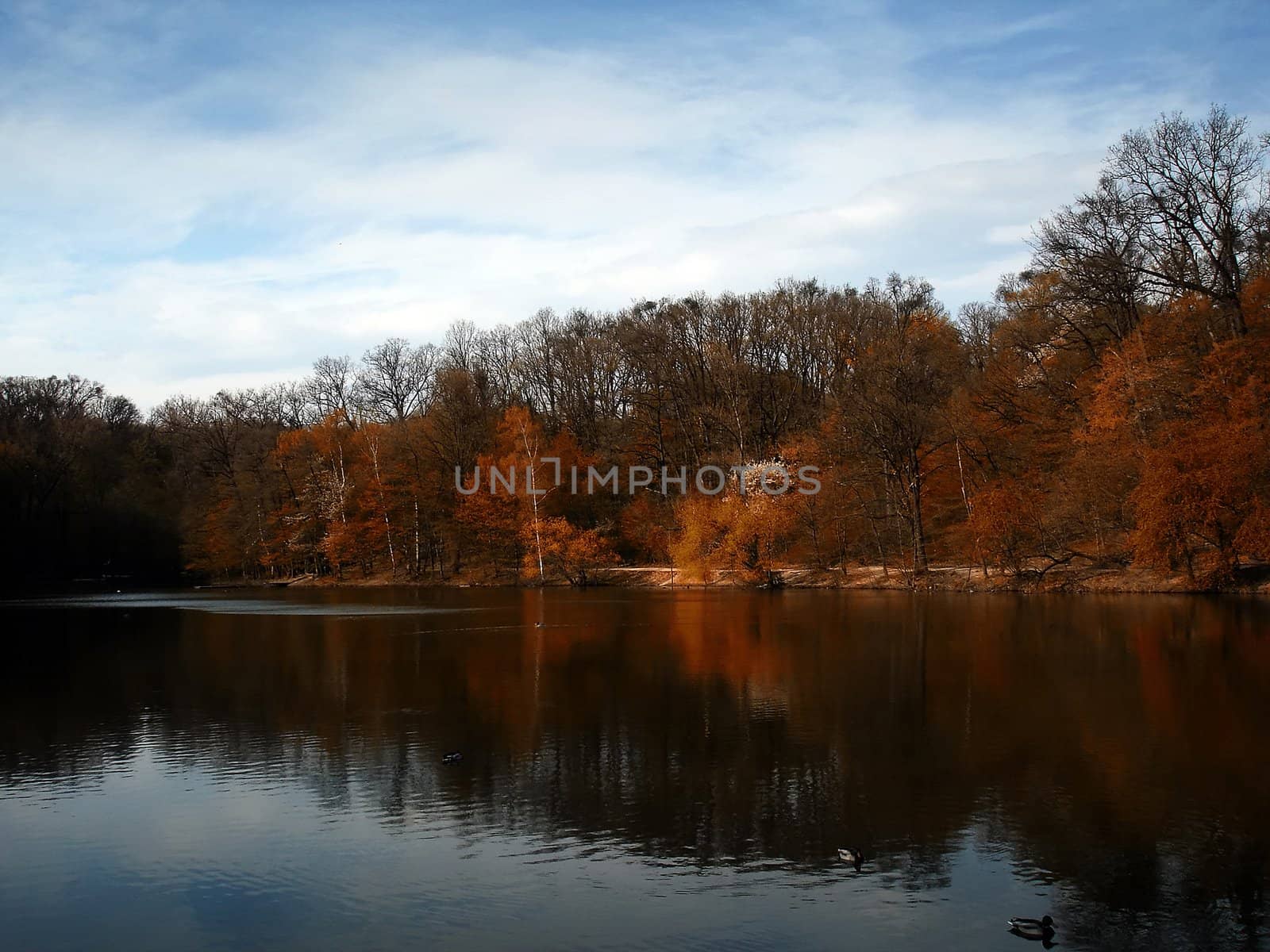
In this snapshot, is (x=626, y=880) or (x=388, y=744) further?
(x=388, y=744)

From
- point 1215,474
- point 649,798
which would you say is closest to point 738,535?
point 1215,474

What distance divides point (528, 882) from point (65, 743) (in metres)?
10.6

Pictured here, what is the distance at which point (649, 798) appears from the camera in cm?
1253

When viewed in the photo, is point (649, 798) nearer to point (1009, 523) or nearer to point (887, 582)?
point (1009, 523)

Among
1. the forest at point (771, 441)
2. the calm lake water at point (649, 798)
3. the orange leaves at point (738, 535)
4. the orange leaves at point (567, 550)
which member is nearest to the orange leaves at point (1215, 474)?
the forest at point (771, 441)

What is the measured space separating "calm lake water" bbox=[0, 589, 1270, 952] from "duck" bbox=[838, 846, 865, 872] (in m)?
0.20

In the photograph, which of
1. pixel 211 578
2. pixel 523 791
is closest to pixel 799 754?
pixel 523 791

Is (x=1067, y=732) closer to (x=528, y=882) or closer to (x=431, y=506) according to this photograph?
(x=528, y=882)

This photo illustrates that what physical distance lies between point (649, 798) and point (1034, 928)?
5105 millimetres

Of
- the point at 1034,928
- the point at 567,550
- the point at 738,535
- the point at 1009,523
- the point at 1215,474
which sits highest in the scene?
the point at 1215,474

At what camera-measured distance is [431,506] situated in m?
64.2

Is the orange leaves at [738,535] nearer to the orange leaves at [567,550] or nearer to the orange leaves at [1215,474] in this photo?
the orange leaves at [567,550]

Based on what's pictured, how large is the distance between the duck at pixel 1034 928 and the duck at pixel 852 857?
5.87 feet

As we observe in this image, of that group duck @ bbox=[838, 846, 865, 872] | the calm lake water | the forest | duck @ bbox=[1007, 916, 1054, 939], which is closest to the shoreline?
the forest
